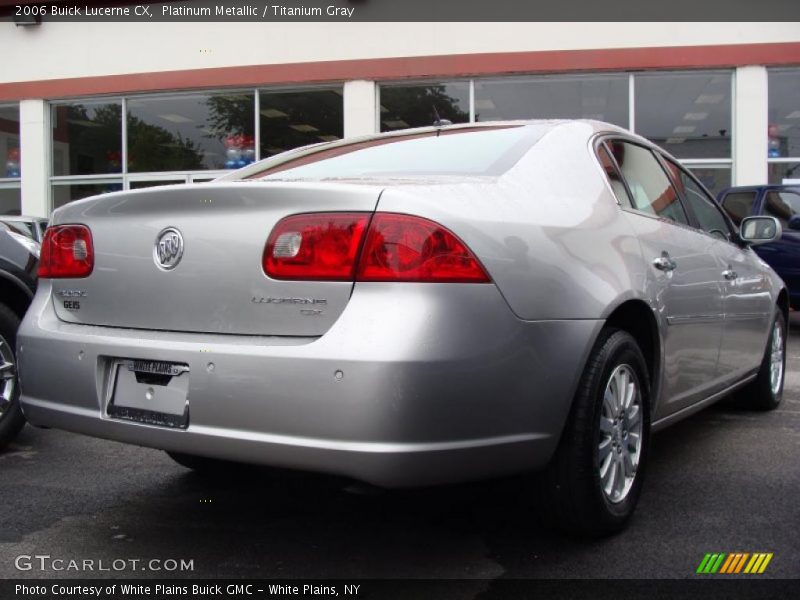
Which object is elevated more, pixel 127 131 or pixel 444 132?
pixel 127 131

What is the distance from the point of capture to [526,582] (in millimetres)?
2504

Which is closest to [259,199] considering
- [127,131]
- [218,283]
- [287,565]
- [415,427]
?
[218,283]

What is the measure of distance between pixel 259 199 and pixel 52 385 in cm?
96

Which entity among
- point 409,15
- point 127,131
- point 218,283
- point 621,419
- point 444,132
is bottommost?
point 621,419

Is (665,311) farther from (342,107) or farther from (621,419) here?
(342,107)

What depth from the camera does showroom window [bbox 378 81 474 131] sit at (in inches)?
517

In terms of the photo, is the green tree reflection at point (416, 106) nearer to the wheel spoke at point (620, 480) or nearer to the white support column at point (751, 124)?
the white support column at point (751, 124)

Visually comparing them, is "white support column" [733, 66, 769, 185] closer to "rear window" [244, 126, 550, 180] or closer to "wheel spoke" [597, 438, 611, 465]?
"rear window" [244, 126, 550, 180]

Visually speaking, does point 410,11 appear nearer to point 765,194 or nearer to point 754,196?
point 754,196

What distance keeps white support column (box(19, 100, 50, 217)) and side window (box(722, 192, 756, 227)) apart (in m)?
11.5

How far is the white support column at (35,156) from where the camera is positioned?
15.1m

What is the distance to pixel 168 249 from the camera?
2615 millimetres

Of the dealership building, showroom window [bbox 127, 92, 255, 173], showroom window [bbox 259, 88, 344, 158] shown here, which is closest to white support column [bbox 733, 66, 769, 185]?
the dealership building

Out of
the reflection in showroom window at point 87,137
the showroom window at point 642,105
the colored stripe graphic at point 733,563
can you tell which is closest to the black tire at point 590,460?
the colored stripe graphic at point 733,563
